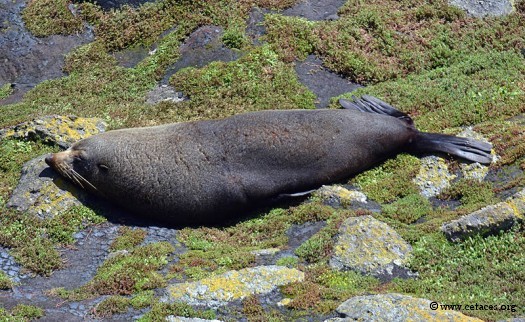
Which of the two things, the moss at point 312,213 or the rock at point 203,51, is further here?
the rock at point 203,51

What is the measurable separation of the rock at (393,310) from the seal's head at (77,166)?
243 inches

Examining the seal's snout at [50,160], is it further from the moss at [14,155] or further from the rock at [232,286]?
the rock at [232,286]

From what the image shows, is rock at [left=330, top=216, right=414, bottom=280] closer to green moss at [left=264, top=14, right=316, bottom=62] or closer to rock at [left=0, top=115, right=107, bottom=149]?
rock at [left=0, top=115, right=107, bottom=149]

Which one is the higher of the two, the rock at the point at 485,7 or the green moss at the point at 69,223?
the rock at the point at 485,7

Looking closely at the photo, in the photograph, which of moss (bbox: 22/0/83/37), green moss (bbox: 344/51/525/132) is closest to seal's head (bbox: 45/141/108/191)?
green moss (bbox: 344/51/525/132)

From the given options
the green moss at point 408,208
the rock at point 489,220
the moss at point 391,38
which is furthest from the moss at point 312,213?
the moss at point 391,38

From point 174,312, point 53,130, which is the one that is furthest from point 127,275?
point 53,130

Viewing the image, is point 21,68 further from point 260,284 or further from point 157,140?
point 260,284

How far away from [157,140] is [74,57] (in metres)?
6.24

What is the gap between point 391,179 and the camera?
13.0 m

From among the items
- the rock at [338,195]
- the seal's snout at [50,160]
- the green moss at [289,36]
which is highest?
the green moss at [289,36]

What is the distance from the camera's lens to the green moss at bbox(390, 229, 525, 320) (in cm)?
880

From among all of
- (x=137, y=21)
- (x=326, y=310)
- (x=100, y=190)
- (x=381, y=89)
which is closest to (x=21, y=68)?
(x=137, y=21)

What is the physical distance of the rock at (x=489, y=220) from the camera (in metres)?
10.4
